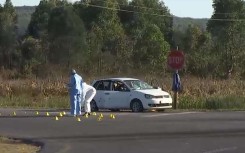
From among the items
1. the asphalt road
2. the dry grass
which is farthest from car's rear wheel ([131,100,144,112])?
the dry grass

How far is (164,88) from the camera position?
39094 millimetres

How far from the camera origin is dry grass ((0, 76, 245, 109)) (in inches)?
1262

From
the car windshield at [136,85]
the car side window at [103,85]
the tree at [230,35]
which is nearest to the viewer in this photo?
the car windshield at [136,85]

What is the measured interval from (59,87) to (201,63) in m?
20.3

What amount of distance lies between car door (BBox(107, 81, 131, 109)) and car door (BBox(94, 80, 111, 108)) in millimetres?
200

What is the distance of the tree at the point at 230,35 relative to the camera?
194ft

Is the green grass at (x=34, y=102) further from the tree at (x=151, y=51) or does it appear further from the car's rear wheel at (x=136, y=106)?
the tree at (x=151, y=51)

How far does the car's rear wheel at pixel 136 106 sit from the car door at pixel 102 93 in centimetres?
128

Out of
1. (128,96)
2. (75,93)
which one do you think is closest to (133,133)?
(75,93)

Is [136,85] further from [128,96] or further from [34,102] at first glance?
[34,102]

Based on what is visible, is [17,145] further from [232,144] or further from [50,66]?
[50,66]

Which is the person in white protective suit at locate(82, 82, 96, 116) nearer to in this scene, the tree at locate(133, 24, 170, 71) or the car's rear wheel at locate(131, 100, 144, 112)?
the car's rear wheel at locate(131, 100, 144, 112)

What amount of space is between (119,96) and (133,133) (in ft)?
34.2

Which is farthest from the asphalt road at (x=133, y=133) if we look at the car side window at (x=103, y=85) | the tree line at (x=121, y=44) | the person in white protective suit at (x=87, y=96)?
the tree line at (x=121, y=44)
